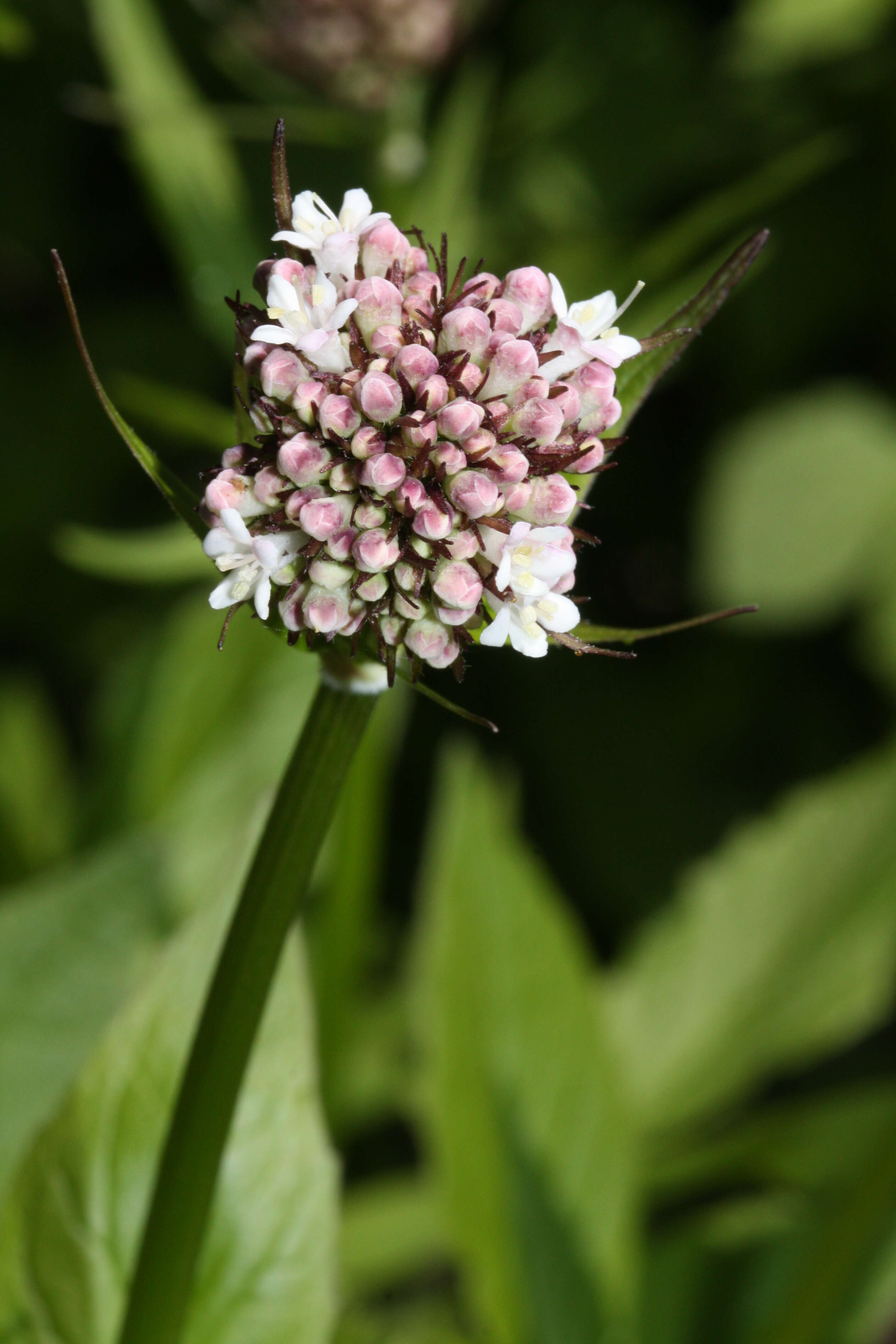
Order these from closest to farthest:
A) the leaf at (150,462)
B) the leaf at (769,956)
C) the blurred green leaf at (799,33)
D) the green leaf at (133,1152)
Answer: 1. the leaf at (150,462)
2. the green leaf at (133,1152)
3. the leaf at (769,956)
4. the blurred green leaf at (799,33)

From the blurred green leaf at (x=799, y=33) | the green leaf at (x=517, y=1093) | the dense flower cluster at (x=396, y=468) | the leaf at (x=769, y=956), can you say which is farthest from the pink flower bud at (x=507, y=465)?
the blurred green leaf at (x=799, y=33)

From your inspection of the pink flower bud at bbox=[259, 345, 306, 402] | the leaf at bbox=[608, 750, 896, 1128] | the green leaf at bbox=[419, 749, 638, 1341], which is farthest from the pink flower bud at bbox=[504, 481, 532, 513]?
the leaf at bbox=[608, 750, 896, 1128]

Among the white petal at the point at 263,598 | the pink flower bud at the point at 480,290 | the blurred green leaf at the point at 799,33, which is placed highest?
the blurred green leaf at the point at 799,33

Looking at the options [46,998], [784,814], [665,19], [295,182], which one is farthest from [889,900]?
[665,19]

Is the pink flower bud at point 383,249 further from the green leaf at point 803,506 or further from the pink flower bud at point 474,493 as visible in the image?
the green leaf at point 803,506

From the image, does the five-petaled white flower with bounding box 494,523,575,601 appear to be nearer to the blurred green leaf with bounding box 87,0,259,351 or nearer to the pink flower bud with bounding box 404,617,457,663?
the pink flower bud with bounding box 404,617,457,663

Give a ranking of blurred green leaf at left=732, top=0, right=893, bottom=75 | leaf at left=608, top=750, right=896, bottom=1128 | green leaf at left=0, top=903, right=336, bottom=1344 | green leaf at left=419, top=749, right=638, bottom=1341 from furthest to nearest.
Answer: blurred green leaf at left=732, top=0, right=893, bottom=75 < leaf at left=608, top=750, right=896, bottom=1128 < green leaf at left=419, top=749, right=638, bottom=1341 < green leaf at left=0, top=903, right=336, bottom=1344

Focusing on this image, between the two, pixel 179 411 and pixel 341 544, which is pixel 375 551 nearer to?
pixel 341 544

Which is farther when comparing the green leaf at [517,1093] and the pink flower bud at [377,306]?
the green leaf at [517,1093]
